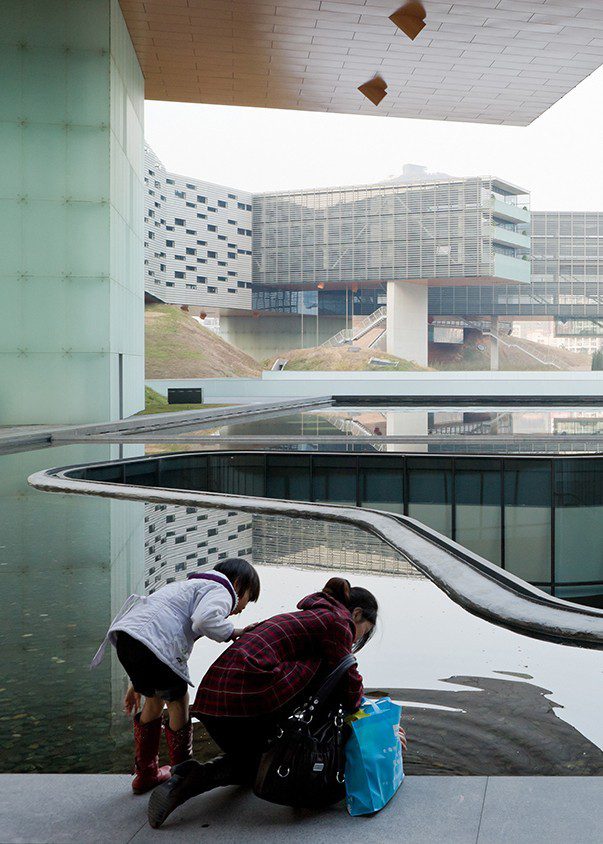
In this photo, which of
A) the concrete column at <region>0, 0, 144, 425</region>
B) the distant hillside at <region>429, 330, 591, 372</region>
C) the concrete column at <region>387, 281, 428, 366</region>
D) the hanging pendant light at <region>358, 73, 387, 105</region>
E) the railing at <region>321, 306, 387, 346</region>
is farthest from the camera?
the distant hillside at <region>429, 330, 591, 372</region>

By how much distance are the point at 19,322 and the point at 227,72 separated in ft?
30.8

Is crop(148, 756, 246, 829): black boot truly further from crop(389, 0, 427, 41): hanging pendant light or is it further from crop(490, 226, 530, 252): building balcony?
crop(490, 226, 530, 252): building balcony

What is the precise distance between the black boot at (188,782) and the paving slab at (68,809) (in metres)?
0.09

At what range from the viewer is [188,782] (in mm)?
2621

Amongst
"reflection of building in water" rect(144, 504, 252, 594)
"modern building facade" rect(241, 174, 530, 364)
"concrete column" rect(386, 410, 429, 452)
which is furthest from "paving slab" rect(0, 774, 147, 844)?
"modern building facade" rect(241, 174, 530, 364)

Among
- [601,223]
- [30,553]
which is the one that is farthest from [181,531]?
[601,223]

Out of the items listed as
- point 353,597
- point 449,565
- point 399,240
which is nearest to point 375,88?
point 449,565

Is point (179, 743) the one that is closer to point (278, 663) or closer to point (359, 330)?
point (278, 663)

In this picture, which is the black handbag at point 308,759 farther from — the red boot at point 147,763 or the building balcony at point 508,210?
the building balcony at point 508,210

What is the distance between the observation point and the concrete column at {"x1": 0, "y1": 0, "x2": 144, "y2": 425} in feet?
62.3

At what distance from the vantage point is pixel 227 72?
23828 mm

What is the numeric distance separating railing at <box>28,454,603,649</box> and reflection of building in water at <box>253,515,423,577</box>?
0.12 m

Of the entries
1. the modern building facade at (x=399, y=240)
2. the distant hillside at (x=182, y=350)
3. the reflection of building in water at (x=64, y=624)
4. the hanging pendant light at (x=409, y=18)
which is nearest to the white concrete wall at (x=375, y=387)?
the distant hillside at (x=182, y=350)

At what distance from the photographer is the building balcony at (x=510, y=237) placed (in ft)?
206
